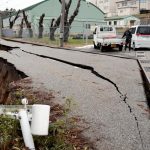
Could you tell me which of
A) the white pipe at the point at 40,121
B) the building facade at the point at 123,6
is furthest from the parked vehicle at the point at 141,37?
the building facade at the point at 123,6

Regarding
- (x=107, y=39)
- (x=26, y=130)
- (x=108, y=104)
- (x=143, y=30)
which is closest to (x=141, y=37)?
(x=143, y=30)

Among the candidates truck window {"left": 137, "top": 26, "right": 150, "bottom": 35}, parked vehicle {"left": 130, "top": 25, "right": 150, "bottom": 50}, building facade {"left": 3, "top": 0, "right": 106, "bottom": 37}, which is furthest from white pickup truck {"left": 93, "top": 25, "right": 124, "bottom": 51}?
building facade {"left": 3, "top": 0, "right": 106, "bottom": 37}

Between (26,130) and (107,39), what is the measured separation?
90.1 feet

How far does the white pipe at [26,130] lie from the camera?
17.5ft

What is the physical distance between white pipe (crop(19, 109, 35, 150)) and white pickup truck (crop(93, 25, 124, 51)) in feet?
88.2

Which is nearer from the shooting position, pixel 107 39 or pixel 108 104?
pixel 108 104

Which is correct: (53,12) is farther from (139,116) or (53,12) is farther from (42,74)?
(139,116)

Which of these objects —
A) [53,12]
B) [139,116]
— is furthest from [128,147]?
[53,12]

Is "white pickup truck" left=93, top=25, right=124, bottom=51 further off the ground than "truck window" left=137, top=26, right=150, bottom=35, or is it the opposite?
"truck window" left=137, top=26, right=150, bottom=35

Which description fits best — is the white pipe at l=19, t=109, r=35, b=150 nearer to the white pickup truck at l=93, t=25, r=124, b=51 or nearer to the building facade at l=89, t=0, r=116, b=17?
the white pickup truck at l=93, t=25, r=124, b=51

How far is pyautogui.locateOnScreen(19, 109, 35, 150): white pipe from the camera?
5344 mm

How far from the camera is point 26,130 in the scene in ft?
18.0

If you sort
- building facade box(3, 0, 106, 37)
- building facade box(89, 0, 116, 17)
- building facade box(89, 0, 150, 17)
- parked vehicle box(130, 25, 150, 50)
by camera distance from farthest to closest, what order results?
building facade box(89, 0, 116, 17)
building facade box(89, 0, 150, 17)
building facade box(3, 0, 106, 37)
parked vehicle box(130, 25, 150, 50)

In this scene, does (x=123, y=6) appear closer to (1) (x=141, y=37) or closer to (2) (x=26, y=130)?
(1) (x=141, y=37)
